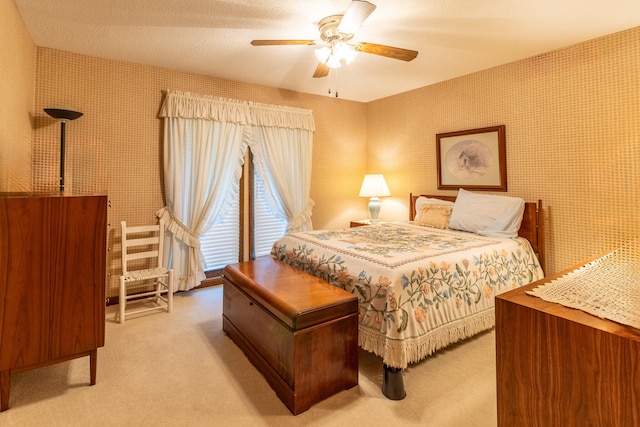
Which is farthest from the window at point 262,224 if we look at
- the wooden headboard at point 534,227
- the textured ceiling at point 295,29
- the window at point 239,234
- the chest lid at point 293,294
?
the wooden headboard at point 534,227

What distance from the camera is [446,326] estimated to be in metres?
2.15

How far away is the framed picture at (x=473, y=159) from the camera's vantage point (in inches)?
141

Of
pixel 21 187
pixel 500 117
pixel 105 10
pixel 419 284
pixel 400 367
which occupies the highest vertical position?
A: pixel 105 10

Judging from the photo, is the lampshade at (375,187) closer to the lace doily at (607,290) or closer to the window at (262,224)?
the window at (262,224)

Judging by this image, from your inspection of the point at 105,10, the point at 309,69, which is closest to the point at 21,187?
the point at 105,10

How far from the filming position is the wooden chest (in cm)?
179

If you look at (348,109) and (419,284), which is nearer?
(419,284)

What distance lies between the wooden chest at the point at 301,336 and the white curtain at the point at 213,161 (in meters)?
1.63

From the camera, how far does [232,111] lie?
3893 millimetres

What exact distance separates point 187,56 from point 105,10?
88 cm

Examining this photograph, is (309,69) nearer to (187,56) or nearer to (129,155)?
(187,56)

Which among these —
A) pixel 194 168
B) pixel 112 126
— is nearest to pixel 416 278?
pixel 194 168

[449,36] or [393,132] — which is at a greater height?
[449,36]

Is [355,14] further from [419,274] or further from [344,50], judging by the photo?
[419,274]
